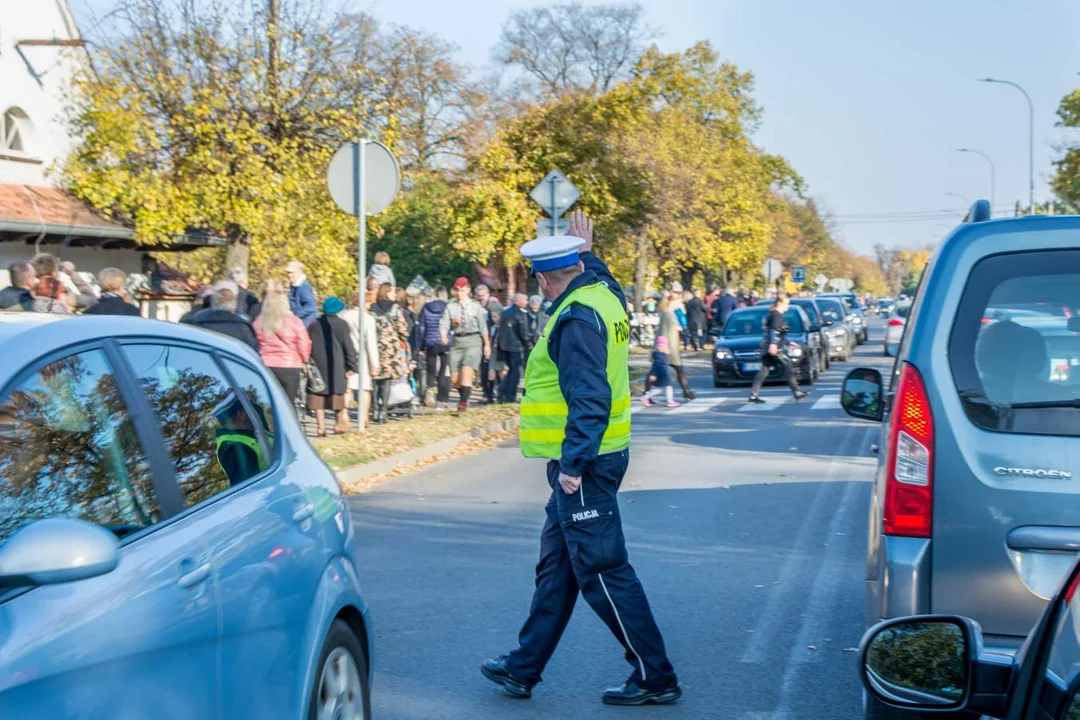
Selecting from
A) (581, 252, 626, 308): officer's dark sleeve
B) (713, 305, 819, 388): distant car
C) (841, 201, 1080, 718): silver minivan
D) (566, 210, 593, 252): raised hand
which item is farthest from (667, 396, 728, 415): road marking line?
(841, 201, 1080, 718): silver minivan

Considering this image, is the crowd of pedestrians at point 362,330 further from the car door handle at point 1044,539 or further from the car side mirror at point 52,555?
the car side mirror at point 52,555

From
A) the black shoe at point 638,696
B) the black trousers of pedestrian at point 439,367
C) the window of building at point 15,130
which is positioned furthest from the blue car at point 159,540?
the window of building at point 15,130

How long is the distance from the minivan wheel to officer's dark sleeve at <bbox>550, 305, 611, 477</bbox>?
1.23 meters

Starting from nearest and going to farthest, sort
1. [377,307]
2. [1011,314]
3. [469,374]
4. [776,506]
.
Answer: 1. [1011,314]
2. [776,506]
3. [377,307]
4. [469,374]

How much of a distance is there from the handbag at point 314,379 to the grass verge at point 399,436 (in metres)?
0.62

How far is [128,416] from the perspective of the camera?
3408 millimetres

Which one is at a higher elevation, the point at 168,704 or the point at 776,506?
the point at 168,704

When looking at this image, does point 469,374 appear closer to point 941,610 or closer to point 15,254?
point 15,254

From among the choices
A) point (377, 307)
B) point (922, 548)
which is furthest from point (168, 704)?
point (377, 307)

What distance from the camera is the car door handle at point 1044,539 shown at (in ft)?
14.0

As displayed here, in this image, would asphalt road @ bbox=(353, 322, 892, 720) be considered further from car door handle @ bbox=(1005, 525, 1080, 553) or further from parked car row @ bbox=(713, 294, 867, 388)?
parked car row @ bbox=(713, 294, 867, 388)

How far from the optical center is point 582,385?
538cm

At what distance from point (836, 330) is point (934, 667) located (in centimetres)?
3201

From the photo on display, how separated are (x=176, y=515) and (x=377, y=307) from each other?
45.3ft
